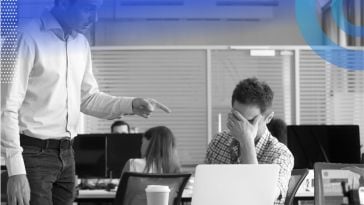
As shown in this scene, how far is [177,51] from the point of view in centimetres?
696

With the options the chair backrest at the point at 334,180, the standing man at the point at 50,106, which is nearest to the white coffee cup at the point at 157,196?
the standing man at the point at 50,106

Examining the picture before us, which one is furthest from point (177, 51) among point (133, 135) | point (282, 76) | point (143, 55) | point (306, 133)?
point (306, 133)

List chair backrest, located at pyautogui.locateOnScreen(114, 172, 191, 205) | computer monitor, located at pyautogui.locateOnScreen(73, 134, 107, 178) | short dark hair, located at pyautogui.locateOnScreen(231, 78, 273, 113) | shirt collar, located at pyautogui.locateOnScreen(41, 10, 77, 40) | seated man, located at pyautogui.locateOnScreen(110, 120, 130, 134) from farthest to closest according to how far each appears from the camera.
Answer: seated man, located at pyautogui.locateOnScreen(110, 120, 130, 134) < computer monitor, located at pyautogui.locateOnScreen(73, 134, 107, 178) < chair backrest, located at pyautogui.locateOnScreen(114, 172, 191, 205) < short dark hair, located at pyautogui.locateOnScreen(231, 78, 273, 113) < shirt collar, located at pyautogui.locateOnScreen(41, 10, 77, 40)

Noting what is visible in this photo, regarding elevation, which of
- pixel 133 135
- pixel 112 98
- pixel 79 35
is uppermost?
pixel 79 35

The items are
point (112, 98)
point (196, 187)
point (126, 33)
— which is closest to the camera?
point (126, 33)

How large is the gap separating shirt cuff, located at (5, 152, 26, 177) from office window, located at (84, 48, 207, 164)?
16.5 ft

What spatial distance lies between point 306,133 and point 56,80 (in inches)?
107

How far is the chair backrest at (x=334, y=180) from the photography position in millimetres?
2120

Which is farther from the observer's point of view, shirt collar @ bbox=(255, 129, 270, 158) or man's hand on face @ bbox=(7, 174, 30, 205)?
shirt collar @ bbox=(255, 129, 270, 158)

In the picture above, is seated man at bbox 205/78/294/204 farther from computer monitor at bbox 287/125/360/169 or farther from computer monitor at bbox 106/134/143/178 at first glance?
computer monitor at bbox 106/134/143/178

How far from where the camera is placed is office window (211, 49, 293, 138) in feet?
23.0

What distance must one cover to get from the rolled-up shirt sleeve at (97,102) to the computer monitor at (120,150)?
289 cm

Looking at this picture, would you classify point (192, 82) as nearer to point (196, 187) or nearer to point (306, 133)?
point (306, 133)
